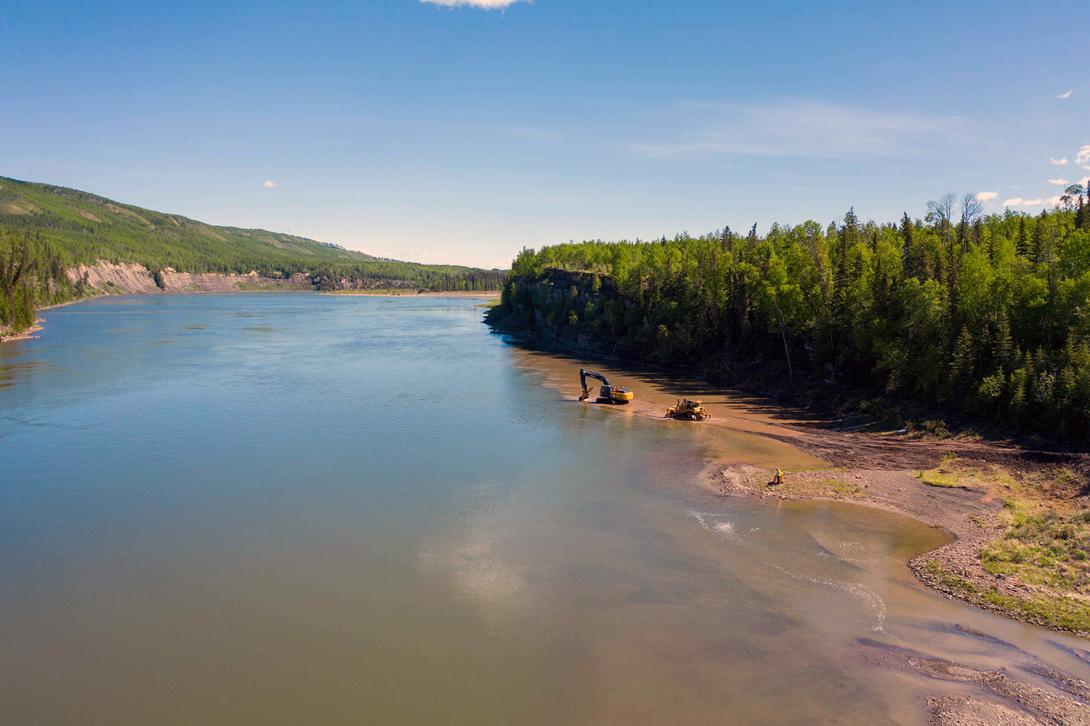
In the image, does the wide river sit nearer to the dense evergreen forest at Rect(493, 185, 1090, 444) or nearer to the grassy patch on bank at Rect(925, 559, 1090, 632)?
the grassy patch on bank at Rect(925, 559, 1090, 632)

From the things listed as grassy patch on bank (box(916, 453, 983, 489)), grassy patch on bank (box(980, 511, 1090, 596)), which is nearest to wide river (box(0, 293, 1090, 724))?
grassy patch on bank (box(980, 511, 1090, 596))

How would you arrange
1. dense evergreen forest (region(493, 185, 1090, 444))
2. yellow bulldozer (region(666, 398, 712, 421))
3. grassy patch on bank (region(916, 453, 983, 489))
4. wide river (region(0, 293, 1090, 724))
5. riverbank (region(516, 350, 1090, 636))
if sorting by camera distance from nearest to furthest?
wide river (region(0, 293, 1090, 724))
riverbank (region(516, 350, 1090, 636))
grassy patch on bank (region(916, 453, 983, 489))
dense evergreen forest (region(493, 185, 1090, 444))
yellow bulldozer (region(666, 398, 712, 421))

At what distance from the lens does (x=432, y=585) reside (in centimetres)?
2698

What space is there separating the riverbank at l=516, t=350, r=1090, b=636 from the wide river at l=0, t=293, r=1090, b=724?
62.1 inches

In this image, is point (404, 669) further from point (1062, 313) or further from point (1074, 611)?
point (1062, 313)

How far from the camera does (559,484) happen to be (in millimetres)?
40375

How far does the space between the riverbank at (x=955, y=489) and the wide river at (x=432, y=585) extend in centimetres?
158

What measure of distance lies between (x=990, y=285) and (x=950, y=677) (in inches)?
1646

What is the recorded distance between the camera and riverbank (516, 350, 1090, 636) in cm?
2595

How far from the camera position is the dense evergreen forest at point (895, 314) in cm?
4628

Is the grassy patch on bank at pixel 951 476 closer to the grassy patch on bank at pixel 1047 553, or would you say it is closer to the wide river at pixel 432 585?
the grassy patch on bank at pixel 1047 553

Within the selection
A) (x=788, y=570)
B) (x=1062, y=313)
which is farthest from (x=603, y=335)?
(x=788, y=570)

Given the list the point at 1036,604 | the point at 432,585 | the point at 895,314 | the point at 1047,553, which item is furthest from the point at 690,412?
the point at 432,585

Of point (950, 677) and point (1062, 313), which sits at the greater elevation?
point (1062, 313)
